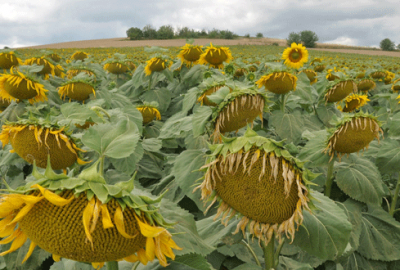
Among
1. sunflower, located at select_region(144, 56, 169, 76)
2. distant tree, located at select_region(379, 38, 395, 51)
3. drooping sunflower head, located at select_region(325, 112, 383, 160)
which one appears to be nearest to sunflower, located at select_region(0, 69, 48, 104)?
sunflower, located at select_region(144, 56, 169, 76)

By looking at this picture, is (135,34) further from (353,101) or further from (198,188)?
(198,188)

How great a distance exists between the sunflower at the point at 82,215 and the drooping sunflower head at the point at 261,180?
318mm

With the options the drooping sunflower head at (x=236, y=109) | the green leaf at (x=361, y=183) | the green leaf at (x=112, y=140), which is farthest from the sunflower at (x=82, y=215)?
the green leaf at (x=361, y=183)

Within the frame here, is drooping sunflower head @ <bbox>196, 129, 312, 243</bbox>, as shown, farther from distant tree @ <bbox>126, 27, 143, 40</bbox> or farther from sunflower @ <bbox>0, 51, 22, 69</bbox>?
distant tree @ <bbox>126, 27, 143, 40</bbox>

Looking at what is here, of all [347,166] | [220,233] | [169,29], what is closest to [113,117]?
[220,233]

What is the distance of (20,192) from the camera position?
0.70 m

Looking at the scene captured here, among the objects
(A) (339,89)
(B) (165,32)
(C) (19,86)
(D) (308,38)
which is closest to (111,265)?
(C) (19,86)

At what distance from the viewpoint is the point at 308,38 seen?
49.9 m

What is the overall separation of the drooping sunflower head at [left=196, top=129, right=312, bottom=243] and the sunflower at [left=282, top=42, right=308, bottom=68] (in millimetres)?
3554

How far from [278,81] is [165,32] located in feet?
158

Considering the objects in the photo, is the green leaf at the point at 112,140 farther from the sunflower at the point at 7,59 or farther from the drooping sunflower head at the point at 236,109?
the sunflower at the point at 7,59

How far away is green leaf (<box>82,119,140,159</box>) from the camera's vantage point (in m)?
1.03

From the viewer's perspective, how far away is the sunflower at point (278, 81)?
8.40ft

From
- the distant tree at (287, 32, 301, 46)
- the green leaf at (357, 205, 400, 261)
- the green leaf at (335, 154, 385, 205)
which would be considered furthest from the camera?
the distant tree at (287, 32, 301, 46)
